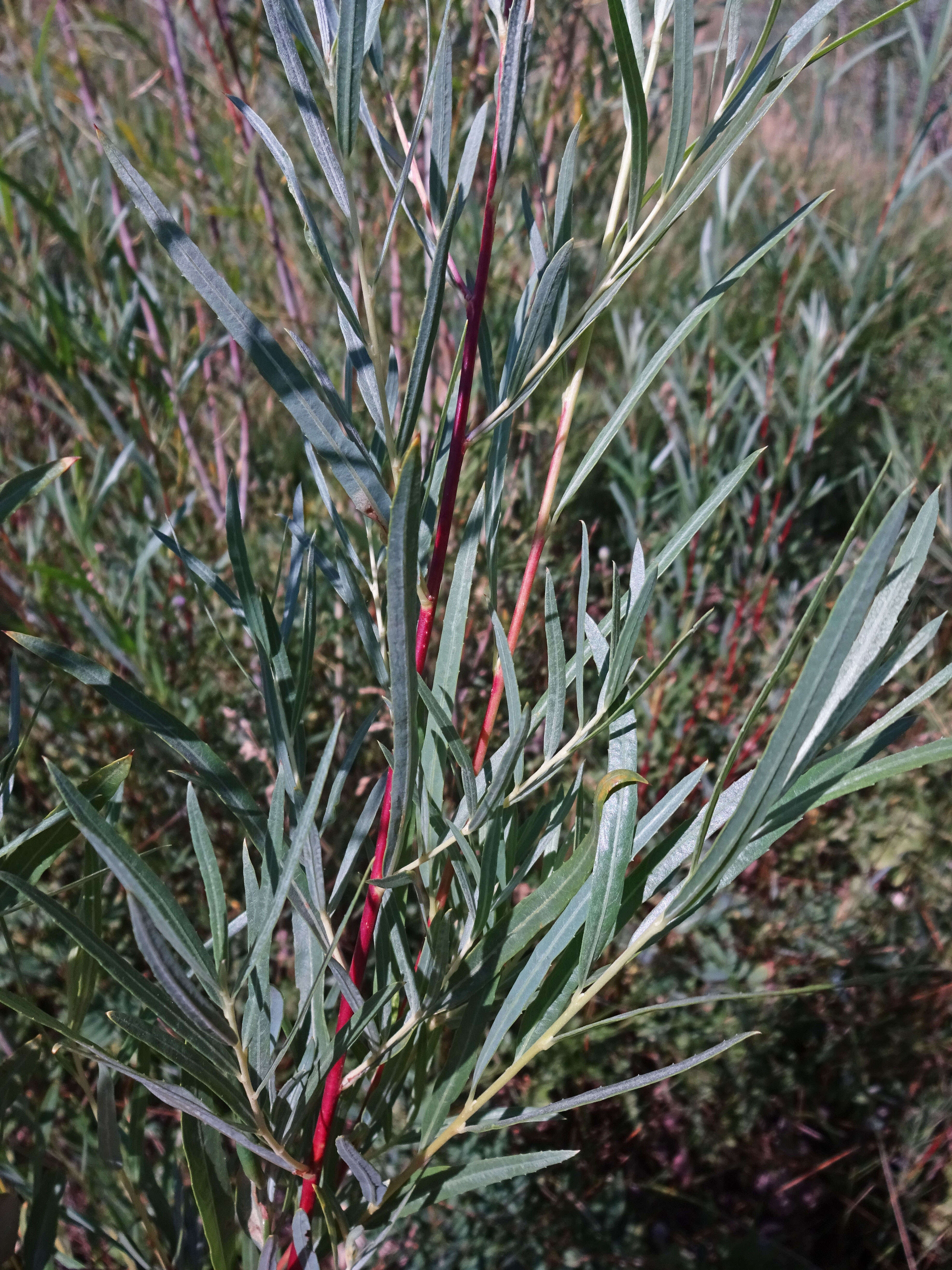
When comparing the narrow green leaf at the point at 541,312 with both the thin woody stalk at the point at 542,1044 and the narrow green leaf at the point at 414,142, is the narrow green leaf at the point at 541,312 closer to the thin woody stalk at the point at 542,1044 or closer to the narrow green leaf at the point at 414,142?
the narrow green leaf at the point at 414,142

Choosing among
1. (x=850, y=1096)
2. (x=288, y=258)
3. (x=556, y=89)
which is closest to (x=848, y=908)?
(x=850, y=1096)

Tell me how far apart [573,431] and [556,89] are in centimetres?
46

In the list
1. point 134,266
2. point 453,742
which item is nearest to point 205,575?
point 453,742

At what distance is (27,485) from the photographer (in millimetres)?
365

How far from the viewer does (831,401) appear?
4.30 feet

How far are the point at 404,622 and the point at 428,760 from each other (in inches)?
5.3

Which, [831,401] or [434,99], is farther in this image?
[831,401]

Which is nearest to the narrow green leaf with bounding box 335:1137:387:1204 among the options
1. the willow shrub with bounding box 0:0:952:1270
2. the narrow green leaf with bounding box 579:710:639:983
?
the willow shrub with bounding box 0:0:952:1270

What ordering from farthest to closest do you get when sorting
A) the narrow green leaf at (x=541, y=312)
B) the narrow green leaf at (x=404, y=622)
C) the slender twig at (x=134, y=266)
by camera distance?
the slender twig at (x=134, y=266)
the narrow green leaf at (x=541, y=312)
the narrow green leaf at (x=404, y=622)

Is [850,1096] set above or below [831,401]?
below

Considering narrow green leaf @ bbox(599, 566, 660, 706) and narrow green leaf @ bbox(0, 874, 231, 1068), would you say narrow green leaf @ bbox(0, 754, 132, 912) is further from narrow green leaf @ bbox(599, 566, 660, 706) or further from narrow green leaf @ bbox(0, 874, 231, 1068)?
narrow green leaf @ bbox(599, 566, 660, 706)

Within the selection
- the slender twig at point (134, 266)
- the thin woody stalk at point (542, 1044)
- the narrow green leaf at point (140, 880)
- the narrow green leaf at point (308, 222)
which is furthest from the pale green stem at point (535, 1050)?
the slender twig at point (134, 266)

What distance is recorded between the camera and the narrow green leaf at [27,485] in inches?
13.8

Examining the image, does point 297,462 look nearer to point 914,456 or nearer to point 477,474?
point 477,474
